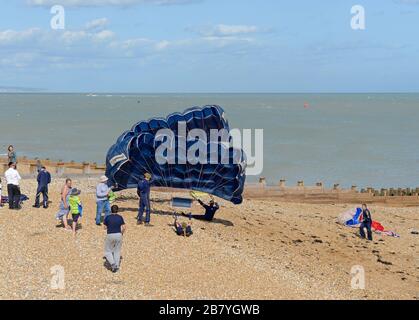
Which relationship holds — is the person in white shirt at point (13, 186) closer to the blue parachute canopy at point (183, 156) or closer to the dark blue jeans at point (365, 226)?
the blue parachute canopy at point (183, 156)

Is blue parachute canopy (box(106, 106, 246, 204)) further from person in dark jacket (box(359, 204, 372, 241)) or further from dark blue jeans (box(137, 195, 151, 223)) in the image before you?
person in dark jacket (box(359, 204, 372, 241))

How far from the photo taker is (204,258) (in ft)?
60.9

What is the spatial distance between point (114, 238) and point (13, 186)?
593 centimetres

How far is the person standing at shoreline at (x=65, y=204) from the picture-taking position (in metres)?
18.6

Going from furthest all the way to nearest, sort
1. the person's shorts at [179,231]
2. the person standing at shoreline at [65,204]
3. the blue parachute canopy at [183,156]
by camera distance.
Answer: the blue parachute canopy at [183,156], the person's shorts at [179,231], the person standing at shoreline at [65,204]

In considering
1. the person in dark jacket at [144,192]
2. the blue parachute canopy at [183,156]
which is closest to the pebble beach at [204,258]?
the person in dark jacket at [144,192]

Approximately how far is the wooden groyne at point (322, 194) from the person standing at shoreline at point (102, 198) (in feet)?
38.9

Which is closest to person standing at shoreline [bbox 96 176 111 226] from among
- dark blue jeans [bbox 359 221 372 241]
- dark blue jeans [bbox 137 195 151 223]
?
dark blue jeans [bbox 137 195 151 223]

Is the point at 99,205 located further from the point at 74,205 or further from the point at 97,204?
the point at 74,205

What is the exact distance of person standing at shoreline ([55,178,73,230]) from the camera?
734 inches

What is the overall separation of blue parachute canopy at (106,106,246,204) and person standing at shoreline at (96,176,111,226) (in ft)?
6.04
